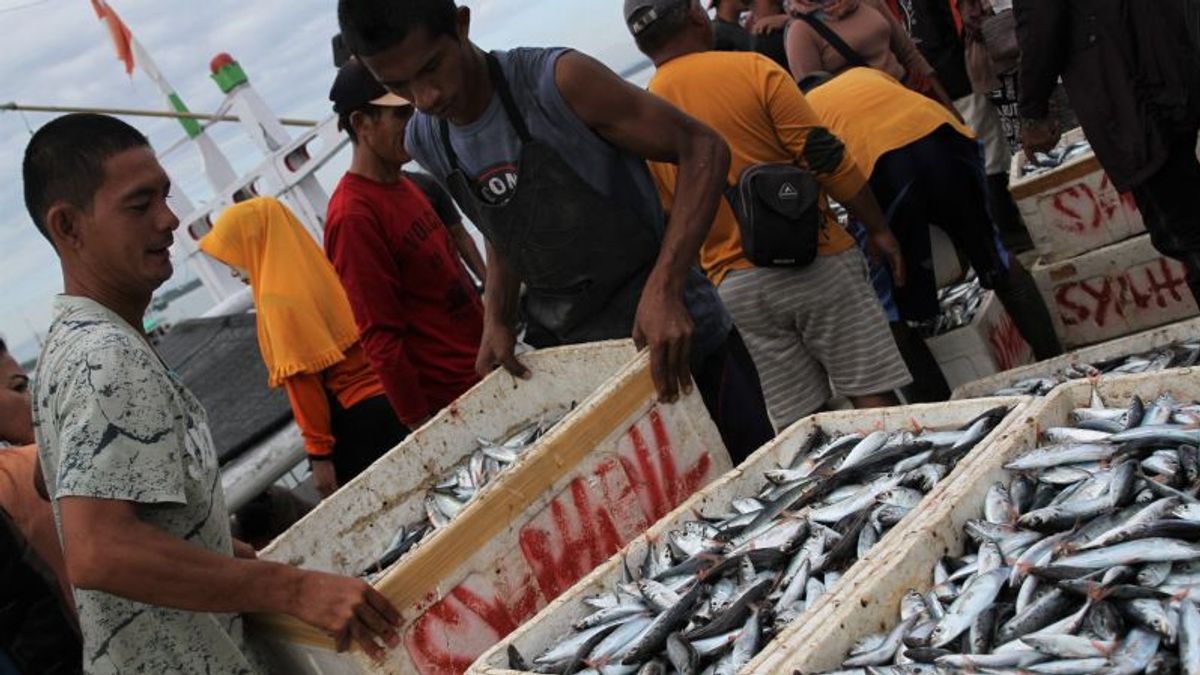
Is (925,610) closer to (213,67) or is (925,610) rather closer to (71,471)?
(71,471)

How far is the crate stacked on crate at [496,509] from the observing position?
9.62 feet

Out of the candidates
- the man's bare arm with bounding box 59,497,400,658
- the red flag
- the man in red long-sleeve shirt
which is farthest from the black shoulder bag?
the red flag

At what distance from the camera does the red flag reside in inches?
468

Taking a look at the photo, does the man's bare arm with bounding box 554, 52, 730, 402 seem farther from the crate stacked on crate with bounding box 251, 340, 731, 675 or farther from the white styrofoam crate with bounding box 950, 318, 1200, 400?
the white styrofoam crate with bounding box 950, 318, 1200, 400

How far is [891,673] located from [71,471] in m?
1.72

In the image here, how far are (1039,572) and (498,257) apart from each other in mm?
2432

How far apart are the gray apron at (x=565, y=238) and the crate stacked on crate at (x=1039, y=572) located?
134cm

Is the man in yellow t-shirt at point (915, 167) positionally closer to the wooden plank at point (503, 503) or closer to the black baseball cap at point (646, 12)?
the black baseball cap at point (646, 12)

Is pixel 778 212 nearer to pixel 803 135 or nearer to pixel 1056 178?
pixel 803 135

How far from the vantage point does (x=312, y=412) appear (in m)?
5.19

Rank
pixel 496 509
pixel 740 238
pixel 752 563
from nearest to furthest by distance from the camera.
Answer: pixel 752 563, pixel 496 509, pixel 740 238

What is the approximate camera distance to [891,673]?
7.11 feet

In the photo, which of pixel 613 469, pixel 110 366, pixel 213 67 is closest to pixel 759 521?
pixel 613 469

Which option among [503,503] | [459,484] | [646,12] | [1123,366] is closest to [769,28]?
[646,12]
